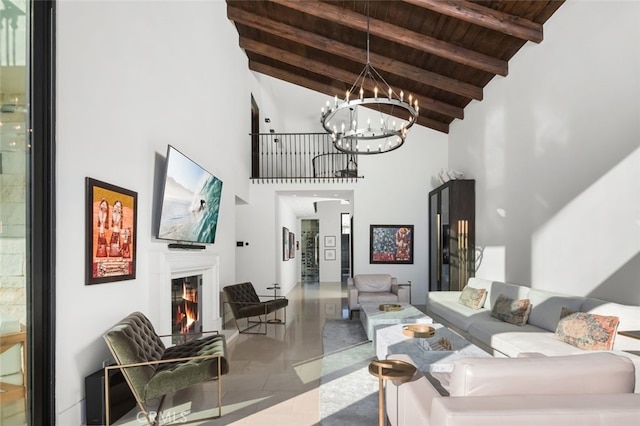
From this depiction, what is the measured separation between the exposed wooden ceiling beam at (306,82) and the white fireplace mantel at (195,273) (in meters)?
A: 5.27

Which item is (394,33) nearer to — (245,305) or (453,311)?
(453,311)

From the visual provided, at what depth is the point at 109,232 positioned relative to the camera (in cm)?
332

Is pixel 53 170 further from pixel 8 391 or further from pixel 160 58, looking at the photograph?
pixel 160 58

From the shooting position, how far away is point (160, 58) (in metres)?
4.37

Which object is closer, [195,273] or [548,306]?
[548,306]

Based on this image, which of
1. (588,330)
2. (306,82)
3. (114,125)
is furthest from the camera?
(306,82)

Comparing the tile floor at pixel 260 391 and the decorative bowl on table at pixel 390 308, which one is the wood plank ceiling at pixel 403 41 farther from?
the tile floor at pixel 260 391

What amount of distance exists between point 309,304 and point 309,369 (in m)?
4.97

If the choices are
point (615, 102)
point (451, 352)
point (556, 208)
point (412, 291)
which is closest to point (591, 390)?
point (451, 352)

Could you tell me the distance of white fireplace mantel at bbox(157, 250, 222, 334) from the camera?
4.31 metres

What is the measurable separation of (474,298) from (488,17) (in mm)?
4040

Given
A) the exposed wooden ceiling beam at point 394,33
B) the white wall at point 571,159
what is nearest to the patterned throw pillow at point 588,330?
the white wall at point 571,159

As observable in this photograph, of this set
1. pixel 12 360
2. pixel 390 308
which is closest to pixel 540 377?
pixel 12 360

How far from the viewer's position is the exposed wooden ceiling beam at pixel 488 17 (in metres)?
5.32
